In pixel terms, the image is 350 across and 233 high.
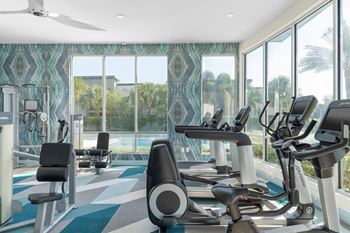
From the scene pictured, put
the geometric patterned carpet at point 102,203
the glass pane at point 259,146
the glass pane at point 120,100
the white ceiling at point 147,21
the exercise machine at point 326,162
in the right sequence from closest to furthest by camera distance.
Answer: the exercise machine at point 326,162 < the geometric patterned carpet at point 102,203 < the white ceiling at point 147,21 < the glass pane at point 259,146 < the glass pane at point 120,100

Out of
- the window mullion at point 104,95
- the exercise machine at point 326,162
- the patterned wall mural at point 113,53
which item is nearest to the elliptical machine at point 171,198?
the exercise machine at point 326,162

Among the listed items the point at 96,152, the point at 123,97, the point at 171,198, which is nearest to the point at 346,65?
the point at 171,198

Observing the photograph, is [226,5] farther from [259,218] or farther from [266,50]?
[259,218]

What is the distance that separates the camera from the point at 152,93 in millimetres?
7633

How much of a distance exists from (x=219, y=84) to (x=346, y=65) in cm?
403

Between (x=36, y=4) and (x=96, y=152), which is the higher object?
(x=36, y=4)

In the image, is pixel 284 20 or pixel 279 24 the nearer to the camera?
pixel 284 20

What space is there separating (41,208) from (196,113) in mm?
5068

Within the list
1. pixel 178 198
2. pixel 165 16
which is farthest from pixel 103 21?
pixel 178 198

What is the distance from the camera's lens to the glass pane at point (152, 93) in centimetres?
759

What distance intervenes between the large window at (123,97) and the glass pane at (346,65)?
14.7ft

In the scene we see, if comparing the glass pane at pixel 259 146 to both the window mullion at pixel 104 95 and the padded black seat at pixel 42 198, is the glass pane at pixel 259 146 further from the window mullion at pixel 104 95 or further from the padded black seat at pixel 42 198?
the padded black seat at pixel 42 198

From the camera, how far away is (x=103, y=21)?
5.68m

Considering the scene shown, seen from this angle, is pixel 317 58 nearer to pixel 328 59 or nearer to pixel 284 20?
pixel 328 59
